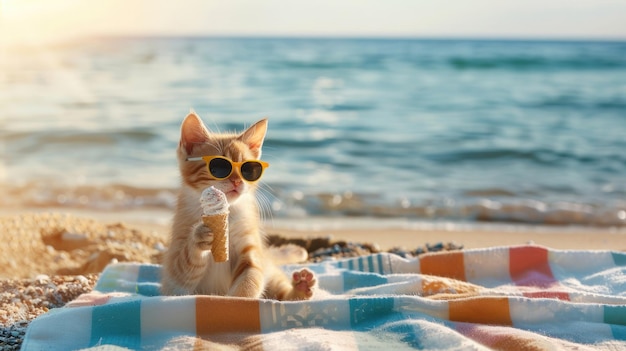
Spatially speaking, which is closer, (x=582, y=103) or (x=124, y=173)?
(x=124, y=173)

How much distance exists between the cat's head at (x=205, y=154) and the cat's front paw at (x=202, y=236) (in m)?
0.25

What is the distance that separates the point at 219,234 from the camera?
2.70 metres

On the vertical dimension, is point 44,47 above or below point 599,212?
above

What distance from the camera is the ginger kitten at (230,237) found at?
2914mm

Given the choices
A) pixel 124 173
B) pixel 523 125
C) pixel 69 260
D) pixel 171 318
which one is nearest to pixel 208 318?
pixel 171 318

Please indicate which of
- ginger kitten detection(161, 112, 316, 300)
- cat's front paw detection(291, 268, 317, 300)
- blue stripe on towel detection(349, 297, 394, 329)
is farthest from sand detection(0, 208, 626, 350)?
blue stripe on towel detection(349, 297, 394, 329)

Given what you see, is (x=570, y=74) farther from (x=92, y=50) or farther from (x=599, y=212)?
(x=92, y=50)

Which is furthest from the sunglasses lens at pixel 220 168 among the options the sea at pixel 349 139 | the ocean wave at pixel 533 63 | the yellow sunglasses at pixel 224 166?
the ocean wave at pixel 533 63

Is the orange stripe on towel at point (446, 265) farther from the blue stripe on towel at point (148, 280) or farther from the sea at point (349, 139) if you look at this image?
the blue stripe on towel at point (148, 280)

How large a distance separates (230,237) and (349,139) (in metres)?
8.59

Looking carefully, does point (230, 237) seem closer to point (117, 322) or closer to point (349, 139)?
point (117, 322)

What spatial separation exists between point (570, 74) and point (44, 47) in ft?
81.0

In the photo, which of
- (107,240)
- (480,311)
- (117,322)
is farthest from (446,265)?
(107,240)

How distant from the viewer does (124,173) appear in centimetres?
869
